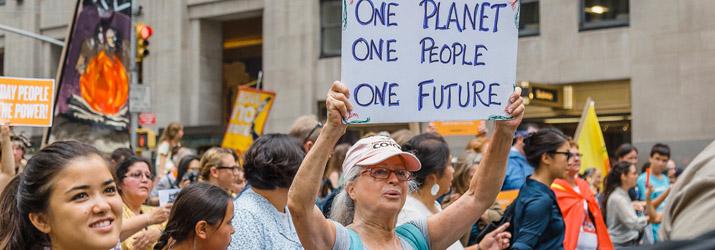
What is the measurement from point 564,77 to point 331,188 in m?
14.4

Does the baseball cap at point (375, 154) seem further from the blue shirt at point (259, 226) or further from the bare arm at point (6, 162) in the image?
the bare arm at point (6, 162)

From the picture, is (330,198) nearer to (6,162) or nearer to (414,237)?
(414,237)

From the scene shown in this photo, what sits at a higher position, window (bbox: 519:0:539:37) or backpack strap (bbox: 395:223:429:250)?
window (bbox: 519:0:539:37)

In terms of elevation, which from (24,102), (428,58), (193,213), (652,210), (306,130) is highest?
(428,58)

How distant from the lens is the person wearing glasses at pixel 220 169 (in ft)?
22.5

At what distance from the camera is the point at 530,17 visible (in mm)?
22578

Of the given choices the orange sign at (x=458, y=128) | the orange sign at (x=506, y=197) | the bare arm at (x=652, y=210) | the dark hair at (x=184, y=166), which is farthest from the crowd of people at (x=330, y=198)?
the orange sign at (x=458, y=128)

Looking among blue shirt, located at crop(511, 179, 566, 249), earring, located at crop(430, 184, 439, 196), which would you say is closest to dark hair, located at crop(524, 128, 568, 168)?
blue shirt, located at crop(511, 179, 566, 249)

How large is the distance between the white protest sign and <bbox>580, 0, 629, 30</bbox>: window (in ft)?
58.4

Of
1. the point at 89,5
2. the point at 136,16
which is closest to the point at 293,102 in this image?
the point at 136,16

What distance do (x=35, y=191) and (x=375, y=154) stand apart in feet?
4.71

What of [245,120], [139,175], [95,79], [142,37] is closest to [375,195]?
[139,175]

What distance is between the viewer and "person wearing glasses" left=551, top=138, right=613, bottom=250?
6.66 m

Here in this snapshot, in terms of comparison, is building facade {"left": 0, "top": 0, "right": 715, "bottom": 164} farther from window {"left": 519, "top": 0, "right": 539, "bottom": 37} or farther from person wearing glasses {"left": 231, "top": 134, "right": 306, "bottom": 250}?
person wearing glasses {"left": 231, "top": 134, "right": 306, "bottom": 250}
